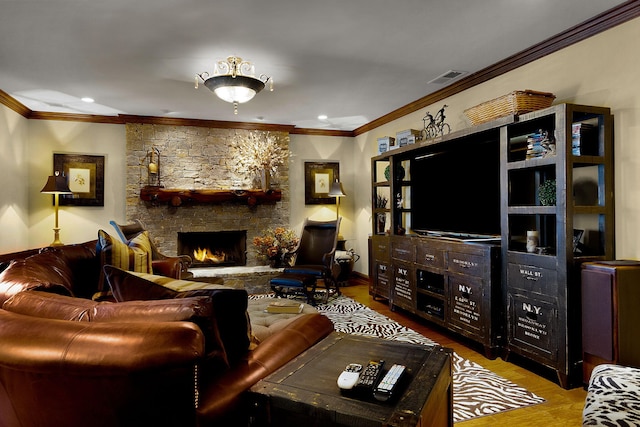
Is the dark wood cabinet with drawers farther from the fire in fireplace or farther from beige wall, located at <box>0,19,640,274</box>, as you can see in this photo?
the fire in fireplace

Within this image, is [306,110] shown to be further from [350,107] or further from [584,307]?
[584,307]

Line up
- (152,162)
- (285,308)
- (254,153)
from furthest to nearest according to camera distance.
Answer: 1. (254,153)
2. (152,162)
3. (285,308)

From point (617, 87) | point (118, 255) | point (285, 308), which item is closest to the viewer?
point (617, 87)

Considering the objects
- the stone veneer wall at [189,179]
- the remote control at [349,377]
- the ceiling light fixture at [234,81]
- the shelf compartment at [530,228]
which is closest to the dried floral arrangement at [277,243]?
the stone veneer wall at [189,179]

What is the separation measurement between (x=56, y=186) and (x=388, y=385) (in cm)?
547

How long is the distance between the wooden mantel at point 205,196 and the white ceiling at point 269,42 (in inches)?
55.7

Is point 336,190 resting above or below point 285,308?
above

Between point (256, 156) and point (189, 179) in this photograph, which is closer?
point (189, 179)

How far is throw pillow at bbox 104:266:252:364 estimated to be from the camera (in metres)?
1.39

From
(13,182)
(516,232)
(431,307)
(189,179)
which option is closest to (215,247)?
(189,179)

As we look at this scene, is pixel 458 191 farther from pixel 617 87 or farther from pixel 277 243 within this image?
pixel 277 243

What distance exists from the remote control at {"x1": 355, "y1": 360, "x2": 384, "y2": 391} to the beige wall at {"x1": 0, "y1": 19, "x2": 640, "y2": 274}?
8.07 feet

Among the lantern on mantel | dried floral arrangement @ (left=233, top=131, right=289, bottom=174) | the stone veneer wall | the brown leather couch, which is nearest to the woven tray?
the brown leather couch

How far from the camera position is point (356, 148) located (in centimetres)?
705
